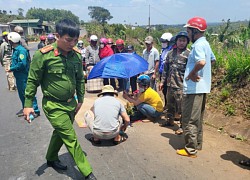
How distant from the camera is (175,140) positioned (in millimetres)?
4754

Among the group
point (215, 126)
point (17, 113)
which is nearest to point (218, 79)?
point (215, 126)

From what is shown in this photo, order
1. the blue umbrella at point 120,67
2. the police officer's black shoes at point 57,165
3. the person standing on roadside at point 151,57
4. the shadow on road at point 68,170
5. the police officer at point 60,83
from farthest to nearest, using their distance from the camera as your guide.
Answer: the person standing on roadside at point 151,57
the blue umbrella at point 120,67
the police officer's black shoes at point 57,165
the shadow on road at point 68,170
the police officer at point 60,83

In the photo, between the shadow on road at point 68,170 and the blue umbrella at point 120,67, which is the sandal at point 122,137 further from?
the blue umbrella at point 120,67

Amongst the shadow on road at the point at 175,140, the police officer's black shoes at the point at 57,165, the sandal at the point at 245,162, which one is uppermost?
the police officer's black shoes at the point at 57,165

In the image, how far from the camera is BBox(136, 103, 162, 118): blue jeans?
5.55 meters

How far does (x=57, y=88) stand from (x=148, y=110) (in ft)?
9.38

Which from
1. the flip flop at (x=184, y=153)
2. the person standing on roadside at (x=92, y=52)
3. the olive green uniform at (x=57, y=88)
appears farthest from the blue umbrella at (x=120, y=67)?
the person standing on roadside at (x=92, y=52)

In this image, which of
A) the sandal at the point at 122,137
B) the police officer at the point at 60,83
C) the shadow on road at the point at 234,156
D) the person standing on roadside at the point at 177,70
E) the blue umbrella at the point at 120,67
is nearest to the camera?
the police officer at the point at 60,83

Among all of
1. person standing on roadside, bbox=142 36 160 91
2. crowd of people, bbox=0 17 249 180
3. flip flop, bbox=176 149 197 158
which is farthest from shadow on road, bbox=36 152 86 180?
person standing on roadside, bbox=142 36 160 91

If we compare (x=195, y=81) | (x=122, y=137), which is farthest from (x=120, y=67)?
(x=195, y=81)

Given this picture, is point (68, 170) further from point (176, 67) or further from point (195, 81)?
point (176, 67)

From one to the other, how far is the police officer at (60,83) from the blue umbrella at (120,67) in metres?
2.15

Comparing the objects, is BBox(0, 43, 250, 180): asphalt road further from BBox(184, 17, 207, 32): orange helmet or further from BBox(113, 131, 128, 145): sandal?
BBox(184, 17, 207, 32): orange helmet

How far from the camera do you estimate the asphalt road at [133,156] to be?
3550 mm
